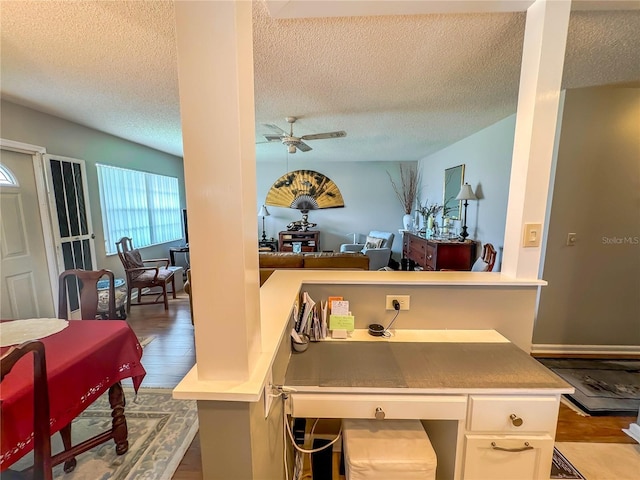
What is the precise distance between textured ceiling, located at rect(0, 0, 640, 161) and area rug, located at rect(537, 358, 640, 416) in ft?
7.72

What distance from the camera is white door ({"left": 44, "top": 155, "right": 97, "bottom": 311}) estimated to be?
3.07 metres

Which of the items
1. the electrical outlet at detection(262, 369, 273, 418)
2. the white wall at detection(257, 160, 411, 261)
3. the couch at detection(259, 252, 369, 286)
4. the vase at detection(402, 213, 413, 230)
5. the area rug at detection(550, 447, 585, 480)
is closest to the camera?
the electrical outlet at detection(262, 369, 273, 418)

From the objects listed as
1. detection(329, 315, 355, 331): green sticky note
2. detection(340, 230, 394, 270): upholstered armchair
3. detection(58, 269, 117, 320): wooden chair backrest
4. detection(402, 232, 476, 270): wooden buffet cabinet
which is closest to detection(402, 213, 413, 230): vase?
detection(340, 230, 394, 270): upholstered armchair

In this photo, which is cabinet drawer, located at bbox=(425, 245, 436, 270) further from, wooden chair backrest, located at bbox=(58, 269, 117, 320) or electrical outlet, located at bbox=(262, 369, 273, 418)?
wooden chair backrest, located at bbox=(58, 269, 117, 320)

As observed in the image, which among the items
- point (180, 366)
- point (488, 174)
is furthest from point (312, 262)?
point (488, 174)

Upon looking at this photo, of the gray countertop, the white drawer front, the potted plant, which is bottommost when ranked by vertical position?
the white drawer front

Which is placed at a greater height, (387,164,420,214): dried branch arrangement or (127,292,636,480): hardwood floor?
(387,164,420,214): dried branch arrangement

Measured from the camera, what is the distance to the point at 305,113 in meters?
2.93

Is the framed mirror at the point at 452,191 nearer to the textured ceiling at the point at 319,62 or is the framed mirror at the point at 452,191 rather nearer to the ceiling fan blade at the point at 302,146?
the textured ceiling at the point at 319,62

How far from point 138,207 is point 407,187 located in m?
5.27

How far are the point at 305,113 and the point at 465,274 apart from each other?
231 centimetres

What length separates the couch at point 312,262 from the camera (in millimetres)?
2635

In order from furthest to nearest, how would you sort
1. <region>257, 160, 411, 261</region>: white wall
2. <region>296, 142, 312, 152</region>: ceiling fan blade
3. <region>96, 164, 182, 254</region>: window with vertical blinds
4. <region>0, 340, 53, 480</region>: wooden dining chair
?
1. <region>257, 160, 411, 261</region>: white wall
2. <region>96, 164, 182, 254</region>: window with vertical blinds
3. <region>296, 142, 312, 152</region>: ceiling fan blade
4. <region>0, 340, 53, 480</region>: wooden dining chair

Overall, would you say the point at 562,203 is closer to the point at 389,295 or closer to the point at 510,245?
the point at 510,245
